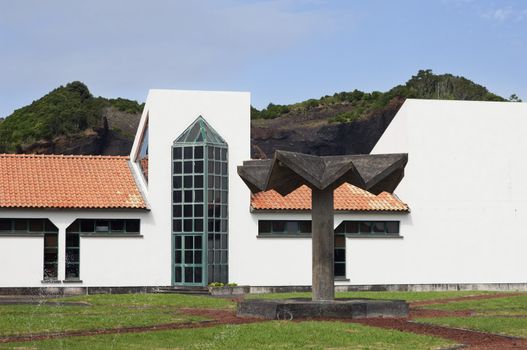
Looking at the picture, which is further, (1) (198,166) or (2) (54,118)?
(2) (54,118)

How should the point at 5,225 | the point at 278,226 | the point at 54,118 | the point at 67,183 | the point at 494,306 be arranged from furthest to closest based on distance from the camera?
the point at 54,118 → the point at 278,226 → the point at 67,183 → the point at 5,225 → the point at 494,306

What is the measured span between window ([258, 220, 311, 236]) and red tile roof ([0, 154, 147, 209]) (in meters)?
4.99

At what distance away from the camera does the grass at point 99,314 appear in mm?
18688

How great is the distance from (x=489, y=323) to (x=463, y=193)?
2025 centimetres

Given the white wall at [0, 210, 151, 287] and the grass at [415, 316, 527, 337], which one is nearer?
the grass at [415, 316, 527, 337]

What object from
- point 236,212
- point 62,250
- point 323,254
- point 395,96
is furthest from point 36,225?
point 395,96

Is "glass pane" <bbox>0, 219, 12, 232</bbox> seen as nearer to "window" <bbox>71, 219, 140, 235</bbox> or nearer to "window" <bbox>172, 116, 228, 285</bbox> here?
"window" <bbox>71, 219, 140, 235</bbox>

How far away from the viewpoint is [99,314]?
72.1 ft

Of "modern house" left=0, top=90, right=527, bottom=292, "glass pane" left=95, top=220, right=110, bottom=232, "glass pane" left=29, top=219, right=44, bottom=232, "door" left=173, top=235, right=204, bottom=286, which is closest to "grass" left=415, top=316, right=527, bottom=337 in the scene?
"door" left=173, top=235, right=204, bottom=286

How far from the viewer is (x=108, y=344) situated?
15.6 metres

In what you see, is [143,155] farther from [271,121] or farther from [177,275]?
→ [271,121]

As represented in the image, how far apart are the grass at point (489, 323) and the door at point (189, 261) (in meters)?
16.1

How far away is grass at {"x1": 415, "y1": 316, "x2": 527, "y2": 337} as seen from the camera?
18.1m

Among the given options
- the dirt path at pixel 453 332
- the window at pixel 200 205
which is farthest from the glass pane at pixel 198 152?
the dirt path at pixel 453 332
